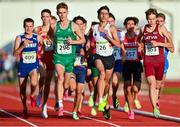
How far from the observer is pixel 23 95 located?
18.3m

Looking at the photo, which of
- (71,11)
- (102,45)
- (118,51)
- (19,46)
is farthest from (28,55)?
(71,11)

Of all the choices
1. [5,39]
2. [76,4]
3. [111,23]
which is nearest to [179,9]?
[76,4]

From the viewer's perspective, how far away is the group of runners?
1742 cm

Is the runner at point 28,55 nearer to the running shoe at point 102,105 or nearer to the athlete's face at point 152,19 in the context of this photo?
the running shoe at point 102,105

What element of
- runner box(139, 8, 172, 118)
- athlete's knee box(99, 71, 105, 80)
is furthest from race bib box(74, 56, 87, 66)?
runner box(139, 8, 172, 118)

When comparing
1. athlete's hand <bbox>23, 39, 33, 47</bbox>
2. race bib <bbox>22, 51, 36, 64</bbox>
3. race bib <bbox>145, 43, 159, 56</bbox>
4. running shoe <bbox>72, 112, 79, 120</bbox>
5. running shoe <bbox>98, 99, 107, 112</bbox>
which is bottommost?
running shoe <bbox>72, 112, 79, 120</bbox>

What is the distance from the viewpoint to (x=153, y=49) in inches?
687

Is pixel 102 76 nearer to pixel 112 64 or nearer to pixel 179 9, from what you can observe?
pixel 112 64

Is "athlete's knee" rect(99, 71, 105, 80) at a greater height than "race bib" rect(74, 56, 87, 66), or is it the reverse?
"race bib" rect(74, 56, 87, 66)

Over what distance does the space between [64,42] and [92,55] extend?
936mm

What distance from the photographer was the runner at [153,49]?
17.3m

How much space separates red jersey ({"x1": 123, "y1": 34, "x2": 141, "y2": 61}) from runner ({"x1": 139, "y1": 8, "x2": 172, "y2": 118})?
1.13m

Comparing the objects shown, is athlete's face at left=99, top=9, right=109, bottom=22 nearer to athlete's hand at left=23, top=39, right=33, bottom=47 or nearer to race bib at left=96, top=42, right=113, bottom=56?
race bib at left=96, top=42, right=113, bottom=56

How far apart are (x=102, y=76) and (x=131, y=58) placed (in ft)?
4.69
